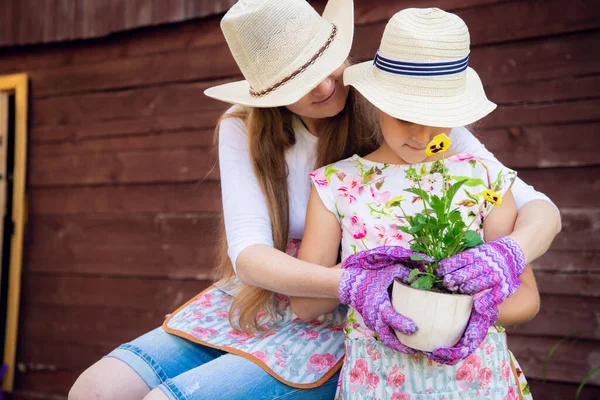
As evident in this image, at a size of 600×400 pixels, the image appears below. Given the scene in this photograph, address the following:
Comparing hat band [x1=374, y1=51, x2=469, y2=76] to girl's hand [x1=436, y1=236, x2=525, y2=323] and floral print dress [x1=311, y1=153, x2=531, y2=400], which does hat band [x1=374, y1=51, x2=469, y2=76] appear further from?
girl's hand [x1=436, y1=236, x2=525, y2=323]

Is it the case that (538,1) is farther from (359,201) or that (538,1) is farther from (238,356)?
(238,356)

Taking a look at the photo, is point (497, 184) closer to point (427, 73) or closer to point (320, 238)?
point (427, 73)

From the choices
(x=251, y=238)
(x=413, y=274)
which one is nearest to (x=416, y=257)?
(x=413, y=274)

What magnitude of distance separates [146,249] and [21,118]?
1239 mm

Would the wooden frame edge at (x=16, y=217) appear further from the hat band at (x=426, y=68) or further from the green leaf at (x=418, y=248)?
the green leaf at (x=418, y=248)

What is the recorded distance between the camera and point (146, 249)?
3768 millimetres

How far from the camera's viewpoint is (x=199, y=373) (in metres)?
1.51

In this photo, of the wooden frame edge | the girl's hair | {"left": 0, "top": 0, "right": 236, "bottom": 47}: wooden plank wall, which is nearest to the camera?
the girl's hair

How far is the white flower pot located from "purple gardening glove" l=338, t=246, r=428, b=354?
0.02 m

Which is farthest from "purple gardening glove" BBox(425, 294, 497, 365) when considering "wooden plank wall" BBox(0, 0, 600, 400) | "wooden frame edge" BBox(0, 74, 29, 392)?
"wooden frame edge" BBox(0, 74, 29, 392)

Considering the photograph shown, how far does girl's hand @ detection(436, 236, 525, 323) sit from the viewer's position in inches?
46.6

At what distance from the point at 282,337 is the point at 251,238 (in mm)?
252

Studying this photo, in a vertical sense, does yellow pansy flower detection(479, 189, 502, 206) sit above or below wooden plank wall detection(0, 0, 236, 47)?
above

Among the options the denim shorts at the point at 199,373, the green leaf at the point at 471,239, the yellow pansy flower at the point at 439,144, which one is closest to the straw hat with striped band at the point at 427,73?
the yellow pansy flower at the point at 439,144
